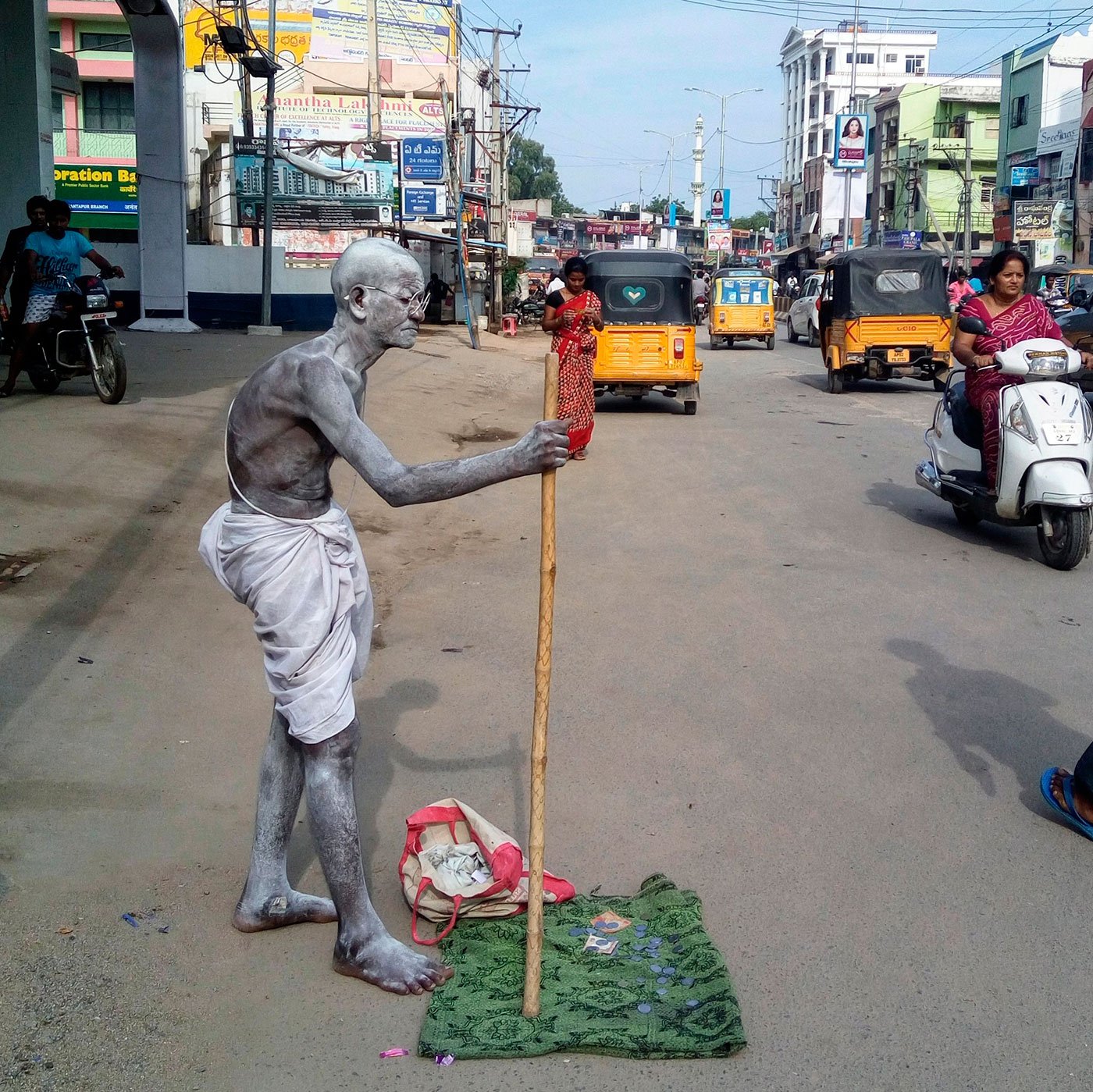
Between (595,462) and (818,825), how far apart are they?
27.1ft

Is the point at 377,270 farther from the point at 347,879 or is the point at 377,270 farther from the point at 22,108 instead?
the point at 22,108

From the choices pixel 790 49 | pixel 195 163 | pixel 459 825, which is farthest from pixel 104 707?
pixel 790 49

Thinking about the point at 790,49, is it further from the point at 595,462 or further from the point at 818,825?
the point at 818,825

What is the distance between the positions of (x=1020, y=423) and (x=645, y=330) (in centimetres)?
853

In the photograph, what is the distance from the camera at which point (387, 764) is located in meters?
4.42

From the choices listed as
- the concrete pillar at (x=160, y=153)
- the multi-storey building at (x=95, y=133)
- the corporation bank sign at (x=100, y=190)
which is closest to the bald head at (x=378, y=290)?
the concrete pillar at (x=160, y=153)

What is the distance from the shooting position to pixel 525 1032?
9.19ft

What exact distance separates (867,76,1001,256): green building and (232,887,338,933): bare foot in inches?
2242

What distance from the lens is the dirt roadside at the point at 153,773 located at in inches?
110

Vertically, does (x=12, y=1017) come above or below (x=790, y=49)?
below

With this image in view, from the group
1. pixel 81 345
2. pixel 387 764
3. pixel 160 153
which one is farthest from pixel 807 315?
pixel 387 764

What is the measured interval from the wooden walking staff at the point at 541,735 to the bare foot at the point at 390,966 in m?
0.24

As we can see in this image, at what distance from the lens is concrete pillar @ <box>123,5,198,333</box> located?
680 inches

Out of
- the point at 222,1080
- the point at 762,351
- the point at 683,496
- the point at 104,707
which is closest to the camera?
the point at 222,1080
